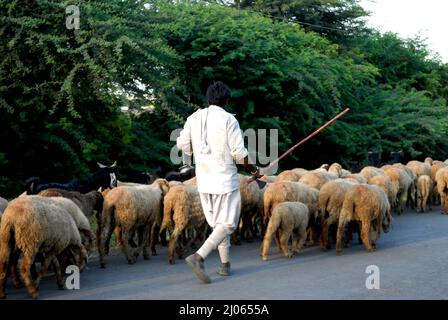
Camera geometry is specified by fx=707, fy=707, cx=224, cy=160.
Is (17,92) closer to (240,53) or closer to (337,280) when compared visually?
(240,53)

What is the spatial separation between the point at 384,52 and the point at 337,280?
29.5 meters

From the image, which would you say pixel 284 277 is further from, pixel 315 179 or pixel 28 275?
pixel 315 179

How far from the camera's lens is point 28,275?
7570 mm

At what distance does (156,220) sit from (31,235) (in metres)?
3.60

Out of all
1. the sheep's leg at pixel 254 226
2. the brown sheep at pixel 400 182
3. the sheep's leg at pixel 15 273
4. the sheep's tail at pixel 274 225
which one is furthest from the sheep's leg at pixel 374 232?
the brown sheep at pixel 400 182

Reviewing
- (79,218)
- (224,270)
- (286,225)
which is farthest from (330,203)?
(79,218)

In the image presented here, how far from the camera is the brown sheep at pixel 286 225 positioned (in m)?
10.2

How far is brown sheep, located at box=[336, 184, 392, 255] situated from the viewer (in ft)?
35.7

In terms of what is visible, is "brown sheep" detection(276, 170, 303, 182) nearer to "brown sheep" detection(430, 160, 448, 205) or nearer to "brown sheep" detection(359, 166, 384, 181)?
"brown sheep" detection(359, 166, 384, 181)

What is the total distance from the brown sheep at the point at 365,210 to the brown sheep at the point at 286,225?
65 cm

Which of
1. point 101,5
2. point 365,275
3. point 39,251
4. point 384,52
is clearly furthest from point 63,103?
point 384,52

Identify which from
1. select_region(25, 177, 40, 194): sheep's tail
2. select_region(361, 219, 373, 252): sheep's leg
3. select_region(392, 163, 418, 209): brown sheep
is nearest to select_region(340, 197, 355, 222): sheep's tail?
select_region(361, 219, 373, 252): sheep's leg

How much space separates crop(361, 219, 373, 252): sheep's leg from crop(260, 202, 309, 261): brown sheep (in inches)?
36.7

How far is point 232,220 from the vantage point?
27.8 ft
